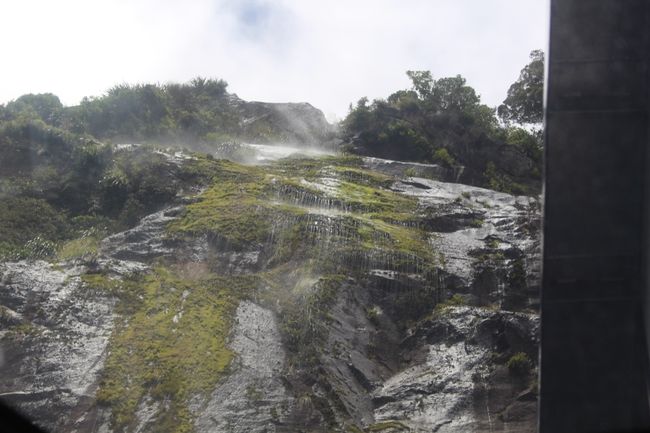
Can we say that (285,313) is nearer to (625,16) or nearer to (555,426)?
(555,426)

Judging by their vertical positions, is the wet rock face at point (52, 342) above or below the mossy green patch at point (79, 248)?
below

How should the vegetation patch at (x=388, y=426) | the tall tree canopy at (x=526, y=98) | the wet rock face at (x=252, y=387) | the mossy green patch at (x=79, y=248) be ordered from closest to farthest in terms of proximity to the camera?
the wet rock face at (x=252, y=387)
the vegetation patch at (x=388, y=426)
the mossy green patch at (x=79, y=248)
the tall tree canopy at (x=526, y=98)

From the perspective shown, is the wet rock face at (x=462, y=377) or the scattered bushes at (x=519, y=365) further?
the scattered bushes at (x=519, y=365)

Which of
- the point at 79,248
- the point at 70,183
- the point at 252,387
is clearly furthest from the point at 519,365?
the point at 70,183

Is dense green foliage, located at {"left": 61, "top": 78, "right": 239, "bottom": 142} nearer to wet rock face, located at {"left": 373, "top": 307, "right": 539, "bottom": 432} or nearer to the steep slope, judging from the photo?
the steep slope

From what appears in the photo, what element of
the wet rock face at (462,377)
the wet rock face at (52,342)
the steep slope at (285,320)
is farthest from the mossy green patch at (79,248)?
the wet rock face at (462,377)

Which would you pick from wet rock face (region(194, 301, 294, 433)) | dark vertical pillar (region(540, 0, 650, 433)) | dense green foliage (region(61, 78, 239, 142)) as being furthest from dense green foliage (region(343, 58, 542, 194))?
dark vertical pillar (region(540, 0, 650, 433))

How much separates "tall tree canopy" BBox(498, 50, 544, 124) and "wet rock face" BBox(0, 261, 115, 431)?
24.0 metres

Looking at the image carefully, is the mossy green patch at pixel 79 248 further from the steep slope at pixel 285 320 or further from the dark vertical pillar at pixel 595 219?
the dark vertical pillar at pixel 595 219

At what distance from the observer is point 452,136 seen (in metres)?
30.1

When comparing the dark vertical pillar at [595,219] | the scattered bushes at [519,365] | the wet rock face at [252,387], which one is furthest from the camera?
the scattered bushes at [519,365]

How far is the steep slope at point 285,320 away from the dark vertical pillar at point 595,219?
18.0ft

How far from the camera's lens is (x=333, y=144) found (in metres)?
29.8

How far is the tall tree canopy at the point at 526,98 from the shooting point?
114ft
